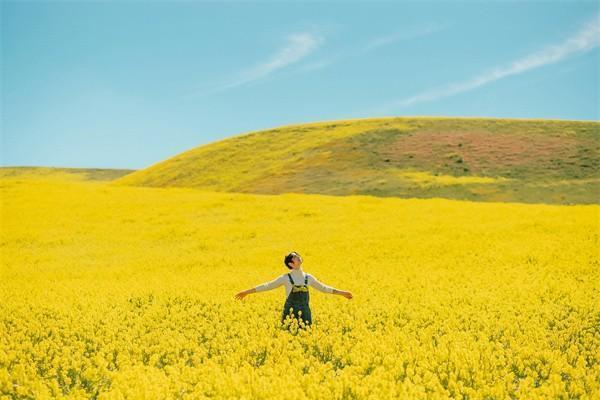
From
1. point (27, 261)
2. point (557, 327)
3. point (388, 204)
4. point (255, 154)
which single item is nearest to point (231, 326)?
point (557, 327)

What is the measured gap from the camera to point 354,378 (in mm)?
8484

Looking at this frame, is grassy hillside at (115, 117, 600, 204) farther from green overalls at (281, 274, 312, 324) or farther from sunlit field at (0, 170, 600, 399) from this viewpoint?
green overalls at (281, 274, 312, 324)

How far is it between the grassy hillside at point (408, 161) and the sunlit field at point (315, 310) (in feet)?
77.1

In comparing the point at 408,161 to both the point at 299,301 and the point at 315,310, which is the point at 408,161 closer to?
the point at 315,310

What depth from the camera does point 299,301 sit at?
11203mm

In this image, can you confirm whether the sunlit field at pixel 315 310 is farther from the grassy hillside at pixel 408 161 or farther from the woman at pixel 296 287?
the grassy hillside at pixel 408 161

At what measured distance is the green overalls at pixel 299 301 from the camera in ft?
36.3

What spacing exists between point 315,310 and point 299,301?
90.8 inches

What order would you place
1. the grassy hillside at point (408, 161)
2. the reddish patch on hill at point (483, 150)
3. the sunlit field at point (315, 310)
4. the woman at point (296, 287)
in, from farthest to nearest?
1. the reddish patch on hill at point (483, 150)
2. the grassy hillside at point (408, 161)
3. the woman at point (296, 287)
4. the sunlit field at point (315, 310)

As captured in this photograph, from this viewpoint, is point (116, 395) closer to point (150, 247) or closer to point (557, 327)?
point (557, 327)

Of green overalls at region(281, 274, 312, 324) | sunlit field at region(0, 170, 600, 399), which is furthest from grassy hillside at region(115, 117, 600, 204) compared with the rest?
green overalls at region(281, 274, 312, 324)

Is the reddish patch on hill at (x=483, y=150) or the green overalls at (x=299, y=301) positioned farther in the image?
the reddish patch on hill at (x=483, y=150)

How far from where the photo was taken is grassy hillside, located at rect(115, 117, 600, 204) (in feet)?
177

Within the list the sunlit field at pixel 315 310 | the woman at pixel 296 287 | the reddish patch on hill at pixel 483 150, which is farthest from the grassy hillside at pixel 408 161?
the woman at pixel 296 287
